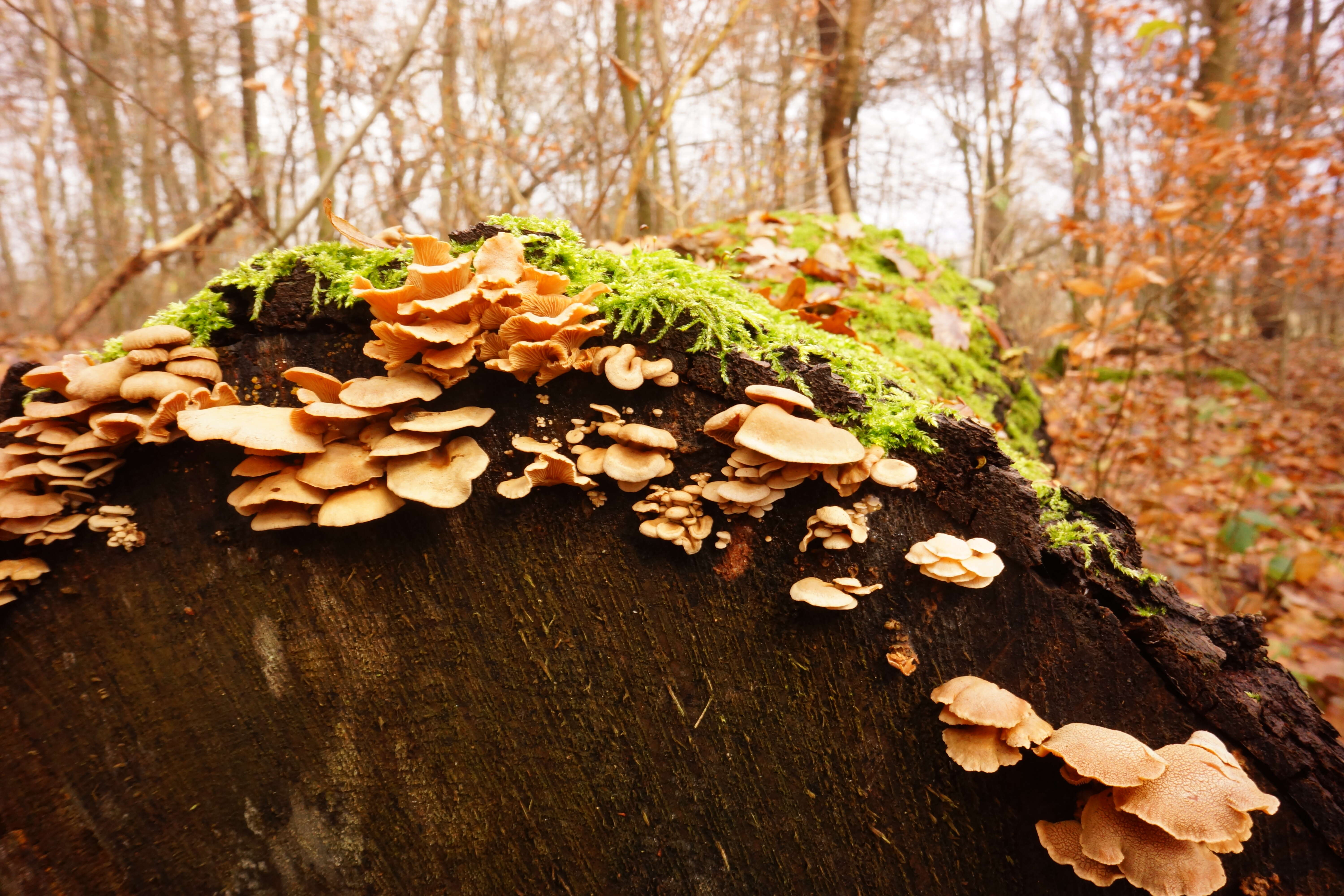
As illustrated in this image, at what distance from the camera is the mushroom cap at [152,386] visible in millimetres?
1884

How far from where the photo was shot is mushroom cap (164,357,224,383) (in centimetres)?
196

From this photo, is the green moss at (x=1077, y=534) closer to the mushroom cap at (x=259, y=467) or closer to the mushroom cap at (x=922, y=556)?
the mushroom cap at (x=922, y=556)

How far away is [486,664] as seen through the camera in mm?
1999

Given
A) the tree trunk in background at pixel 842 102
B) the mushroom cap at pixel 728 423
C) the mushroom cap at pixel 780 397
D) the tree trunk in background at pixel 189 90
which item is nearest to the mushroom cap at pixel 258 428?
the mushroom cap at pixel 728 423

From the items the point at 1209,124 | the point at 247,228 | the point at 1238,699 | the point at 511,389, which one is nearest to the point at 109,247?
the point at 247,228

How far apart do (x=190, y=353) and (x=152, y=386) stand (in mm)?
158

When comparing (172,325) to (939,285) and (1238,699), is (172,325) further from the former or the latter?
(939,285)

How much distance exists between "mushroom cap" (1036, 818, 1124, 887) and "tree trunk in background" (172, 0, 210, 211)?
14.6 meters

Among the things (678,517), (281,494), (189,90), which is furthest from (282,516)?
(189,90)

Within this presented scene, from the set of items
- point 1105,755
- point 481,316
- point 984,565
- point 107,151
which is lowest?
point 1105,755

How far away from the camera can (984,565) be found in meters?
1.68

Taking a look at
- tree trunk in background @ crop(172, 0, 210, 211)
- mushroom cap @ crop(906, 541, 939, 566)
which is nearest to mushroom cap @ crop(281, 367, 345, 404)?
mushroom cap @ crop(906, 541, 939, 566)

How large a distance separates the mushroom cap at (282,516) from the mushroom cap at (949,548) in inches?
71.2

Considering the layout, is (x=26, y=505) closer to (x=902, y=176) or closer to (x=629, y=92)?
(x=629, y=92)
